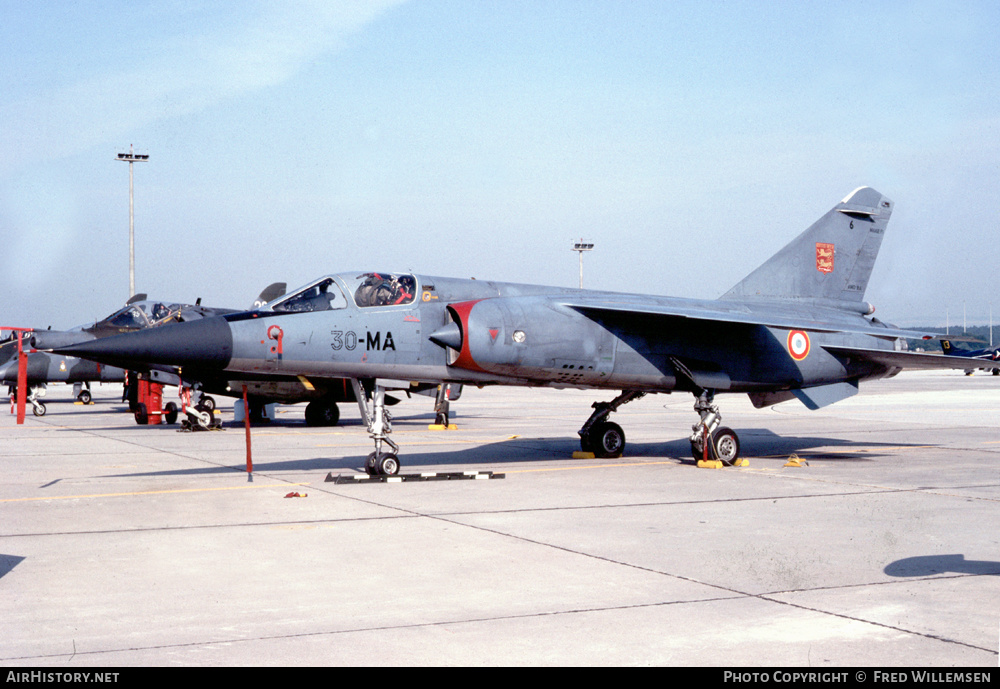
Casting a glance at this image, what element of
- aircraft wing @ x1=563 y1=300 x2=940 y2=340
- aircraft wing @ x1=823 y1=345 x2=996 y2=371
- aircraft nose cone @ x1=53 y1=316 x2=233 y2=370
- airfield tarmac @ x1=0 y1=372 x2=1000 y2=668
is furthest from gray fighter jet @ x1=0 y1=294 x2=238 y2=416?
aircraft wing @ x1=823 y1=345 x2=996 y2=371

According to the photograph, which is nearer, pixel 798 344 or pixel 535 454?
pixel 798 344

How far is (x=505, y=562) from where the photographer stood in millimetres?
7020

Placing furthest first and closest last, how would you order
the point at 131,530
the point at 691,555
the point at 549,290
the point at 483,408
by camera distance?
the point at 483,408
the point at 549,290
the point at 131,530
the point at 691,555

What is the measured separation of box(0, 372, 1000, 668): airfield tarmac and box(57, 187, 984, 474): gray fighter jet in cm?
129

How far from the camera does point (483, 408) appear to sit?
32250mm

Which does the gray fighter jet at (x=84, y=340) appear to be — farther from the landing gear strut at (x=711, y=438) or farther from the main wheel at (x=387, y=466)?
the landing gear strut at (x=711, y=438)

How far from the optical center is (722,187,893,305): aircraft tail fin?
1669cm

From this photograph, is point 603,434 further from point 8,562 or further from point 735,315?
point 8,562

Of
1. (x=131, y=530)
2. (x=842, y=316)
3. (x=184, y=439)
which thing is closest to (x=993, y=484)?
(x=842, y=316)

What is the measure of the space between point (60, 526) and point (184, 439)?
10535 mm

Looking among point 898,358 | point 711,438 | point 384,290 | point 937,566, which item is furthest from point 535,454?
point 937,566

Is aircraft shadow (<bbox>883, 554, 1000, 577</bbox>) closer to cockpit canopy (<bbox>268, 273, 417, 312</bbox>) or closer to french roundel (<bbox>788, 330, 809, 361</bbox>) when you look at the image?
cockpit canopy (<bbox>268, 273, 417, 312</bbox>)

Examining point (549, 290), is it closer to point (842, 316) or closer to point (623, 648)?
point (842, 316)

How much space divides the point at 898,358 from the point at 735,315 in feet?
10.2
